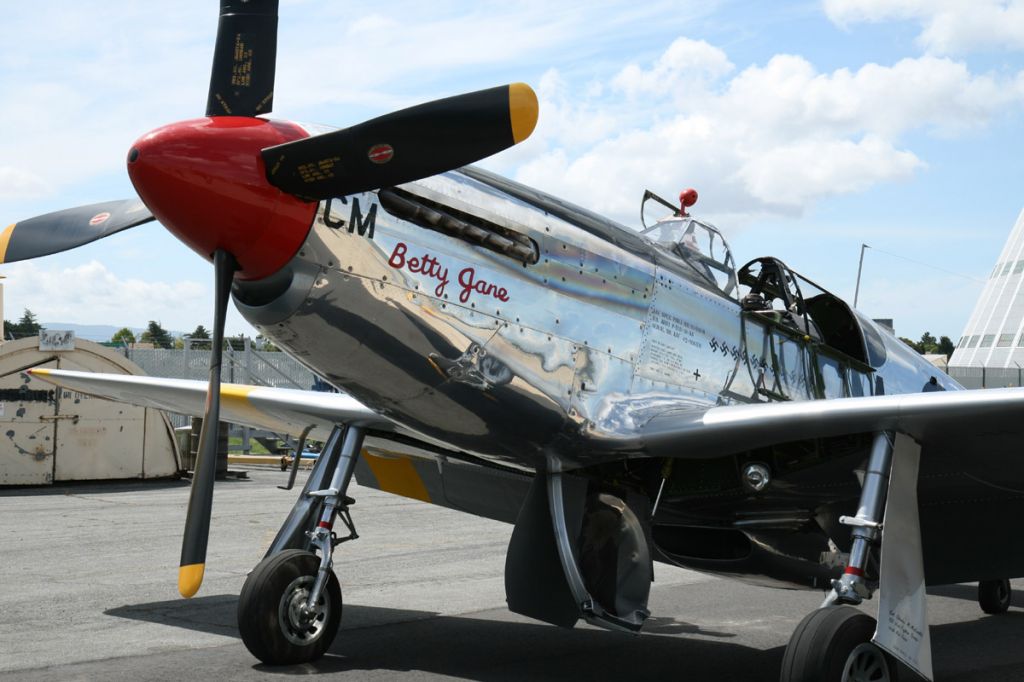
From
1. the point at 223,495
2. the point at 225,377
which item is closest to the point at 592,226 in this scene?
the point at 223,495

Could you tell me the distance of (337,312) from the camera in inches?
197

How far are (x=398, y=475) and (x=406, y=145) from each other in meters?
3.93

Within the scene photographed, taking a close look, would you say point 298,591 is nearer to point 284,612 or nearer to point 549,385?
point 284,612

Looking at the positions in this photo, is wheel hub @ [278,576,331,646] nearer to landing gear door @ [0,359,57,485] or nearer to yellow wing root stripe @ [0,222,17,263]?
yellow wing root stripe @ [0,222,17,263]

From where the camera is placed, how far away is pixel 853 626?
16.5 ft

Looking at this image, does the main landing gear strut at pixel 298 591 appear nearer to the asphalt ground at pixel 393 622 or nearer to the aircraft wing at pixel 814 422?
the asphalt ground at pixel 393 622

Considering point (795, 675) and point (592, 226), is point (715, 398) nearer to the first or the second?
point (592, 226)

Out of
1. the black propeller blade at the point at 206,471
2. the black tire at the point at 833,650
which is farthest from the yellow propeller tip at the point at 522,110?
the black tire at the point at 833,650

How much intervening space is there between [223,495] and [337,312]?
11588mm

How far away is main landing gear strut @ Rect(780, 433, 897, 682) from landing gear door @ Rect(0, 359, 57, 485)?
14251 millimetres

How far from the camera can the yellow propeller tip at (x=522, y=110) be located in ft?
14.3

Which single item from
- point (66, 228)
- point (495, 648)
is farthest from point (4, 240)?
point (495, 648)

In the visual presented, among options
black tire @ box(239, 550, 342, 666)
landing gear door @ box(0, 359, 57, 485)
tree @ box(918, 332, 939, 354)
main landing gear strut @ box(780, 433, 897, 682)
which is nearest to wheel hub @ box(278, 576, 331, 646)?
black tire @ box(239, 550, 342, 666)

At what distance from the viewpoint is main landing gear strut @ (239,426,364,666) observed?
565 cm
